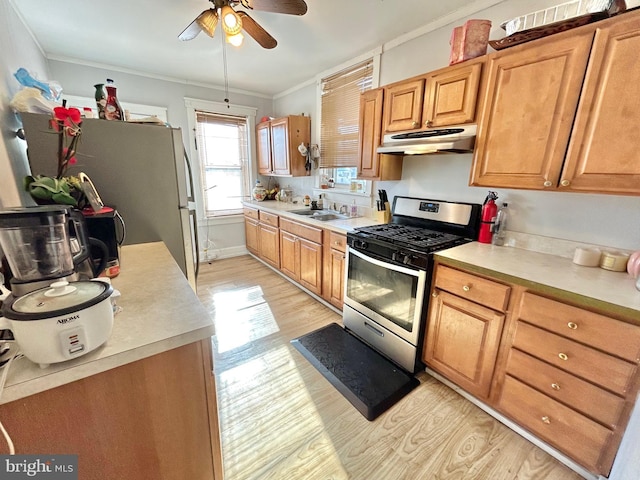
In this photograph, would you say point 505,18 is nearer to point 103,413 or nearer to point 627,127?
point 627,127

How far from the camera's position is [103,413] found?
695mm

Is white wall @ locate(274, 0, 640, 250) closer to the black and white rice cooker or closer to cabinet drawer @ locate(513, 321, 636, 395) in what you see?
Result: cabinet drawer @ locate(513, 321, 636, 395)

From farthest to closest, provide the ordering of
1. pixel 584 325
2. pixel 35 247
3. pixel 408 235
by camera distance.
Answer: pixel 408 235, pixel 584 325, pixel 35 247

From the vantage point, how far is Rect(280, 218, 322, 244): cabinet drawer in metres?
2.73

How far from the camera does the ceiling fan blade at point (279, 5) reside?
1.56 m

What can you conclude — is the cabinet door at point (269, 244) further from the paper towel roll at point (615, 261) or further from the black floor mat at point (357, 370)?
the paper towel roll at point (615, 261)

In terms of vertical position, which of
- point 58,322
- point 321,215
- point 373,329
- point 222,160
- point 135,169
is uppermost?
point 222,160

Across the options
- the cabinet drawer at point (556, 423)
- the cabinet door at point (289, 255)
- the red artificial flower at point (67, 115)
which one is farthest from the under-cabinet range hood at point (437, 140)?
the red artificial flower at point (67, 115)

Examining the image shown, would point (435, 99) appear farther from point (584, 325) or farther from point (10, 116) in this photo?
point (10, 116)

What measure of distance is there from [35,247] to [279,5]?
1.76m

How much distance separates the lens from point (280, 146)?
3.69m

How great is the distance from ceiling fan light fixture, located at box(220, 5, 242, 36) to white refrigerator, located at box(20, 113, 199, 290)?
728 millimetres

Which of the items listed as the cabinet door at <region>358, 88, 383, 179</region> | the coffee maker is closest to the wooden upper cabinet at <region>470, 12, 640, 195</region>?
the cabinet door at <region>358, 88, 383, 179</region>

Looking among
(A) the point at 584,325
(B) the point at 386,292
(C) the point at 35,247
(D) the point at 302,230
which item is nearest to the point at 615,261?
(A) the point at 584,325
